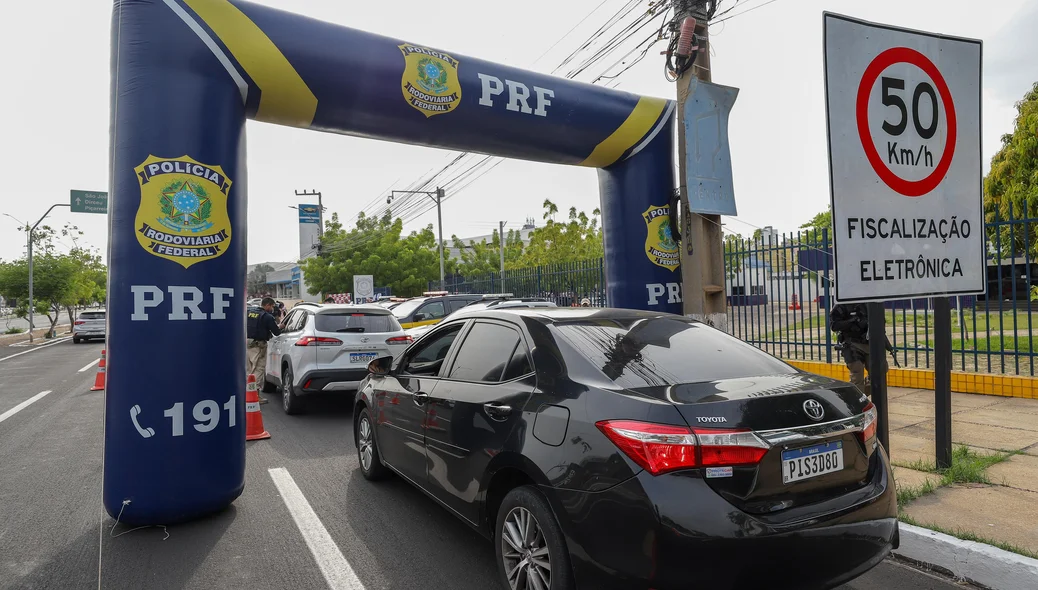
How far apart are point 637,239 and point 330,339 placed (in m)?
4.21

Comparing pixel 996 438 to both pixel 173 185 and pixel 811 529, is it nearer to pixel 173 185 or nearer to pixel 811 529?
pixel 811 529

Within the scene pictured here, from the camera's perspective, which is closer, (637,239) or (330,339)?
(637,239)

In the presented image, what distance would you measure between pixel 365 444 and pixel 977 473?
4.67 m

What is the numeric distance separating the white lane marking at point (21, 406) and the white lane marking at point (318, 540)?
235 inches

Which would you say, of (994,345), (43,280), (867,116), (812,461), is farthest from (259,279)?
(812,461)

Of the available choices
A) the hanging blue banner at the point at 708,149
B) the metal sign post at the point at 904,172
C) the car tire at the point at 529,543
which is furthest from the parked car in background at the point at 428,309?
the car tire at the point at 529,543

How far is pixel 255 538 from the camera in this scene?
4.18m

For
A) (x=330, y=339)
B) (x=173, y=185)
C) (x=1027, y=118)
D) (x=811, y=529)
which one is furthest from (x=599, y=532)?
(x=1027, y=118)

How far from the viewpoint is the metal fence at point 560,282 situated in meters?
13.0

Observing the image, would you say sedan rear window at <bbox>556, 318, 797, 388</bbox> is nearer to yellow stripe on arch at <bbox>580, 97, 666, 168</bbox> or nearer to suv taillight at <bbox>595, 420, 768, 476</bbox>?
suv taillight at <bbox>595, 420, 768, 476</bbox>

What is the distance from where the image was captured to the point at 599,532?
2580mm

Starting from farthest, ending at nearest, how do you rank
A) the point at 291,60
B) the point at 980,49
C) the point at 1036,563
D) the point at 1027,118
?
the point at 1027,118 < the point at 291,60 < the point at 980,49 < the point at 1036,563

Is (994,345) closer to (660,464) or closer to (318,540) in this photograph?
(660,464)

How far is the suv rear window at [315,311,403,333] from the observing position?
8.67 meters
